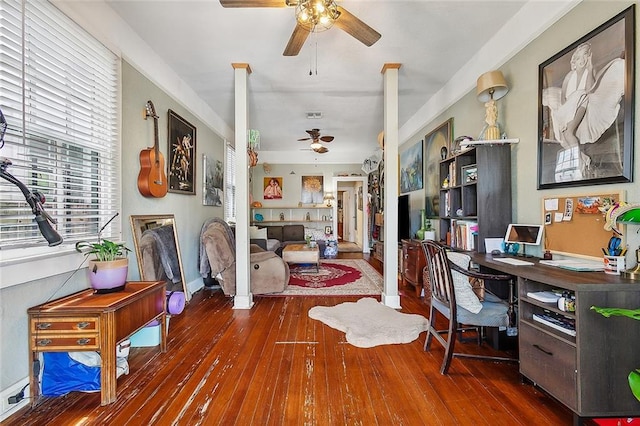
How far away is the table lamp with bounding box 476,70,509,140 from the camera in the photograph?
2.73 meters

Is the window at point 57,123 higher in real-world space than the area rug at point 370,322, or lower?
higher

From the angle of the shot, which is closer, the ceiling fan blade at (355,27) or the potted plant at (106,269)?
Answer: the potted plant at (106,269)

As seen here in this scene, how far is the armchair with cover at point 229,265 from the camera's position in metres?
3.75

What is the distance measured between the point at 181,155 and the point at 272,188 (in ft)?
14.6

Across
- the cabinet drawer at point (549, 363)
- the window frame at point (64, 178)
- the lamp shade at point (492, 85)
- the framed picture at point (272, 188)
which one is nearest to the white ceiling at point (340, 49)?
the lamp shade at point (492, 85)

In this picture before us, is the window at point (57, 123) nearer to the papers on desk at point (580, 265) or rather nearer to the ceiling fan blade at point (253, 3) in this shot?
the ceiling fan blade at point (253, 3)

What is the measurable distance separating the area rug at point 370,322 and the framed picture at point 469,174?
59.7 inches

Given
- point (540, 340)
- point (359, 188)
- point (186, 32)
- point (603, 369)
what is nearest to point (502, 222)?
point (540, 340)

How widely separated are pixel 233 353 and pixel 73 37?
2717 mm

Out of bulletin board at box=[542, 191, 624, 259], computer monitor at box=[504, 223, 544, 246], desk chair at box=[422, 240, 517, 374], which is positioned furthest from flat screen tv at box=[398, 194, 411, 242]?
desk chair at box=[422, 240, 517, 374]

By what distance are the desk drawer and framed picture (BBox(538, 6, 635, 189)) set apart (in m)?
3.31

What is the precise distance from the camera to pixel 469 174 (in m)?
3.00

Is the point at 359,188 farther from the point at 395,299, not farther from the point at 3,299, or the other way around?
the point at 3,299

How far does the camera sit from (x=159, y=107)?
3.34 m
